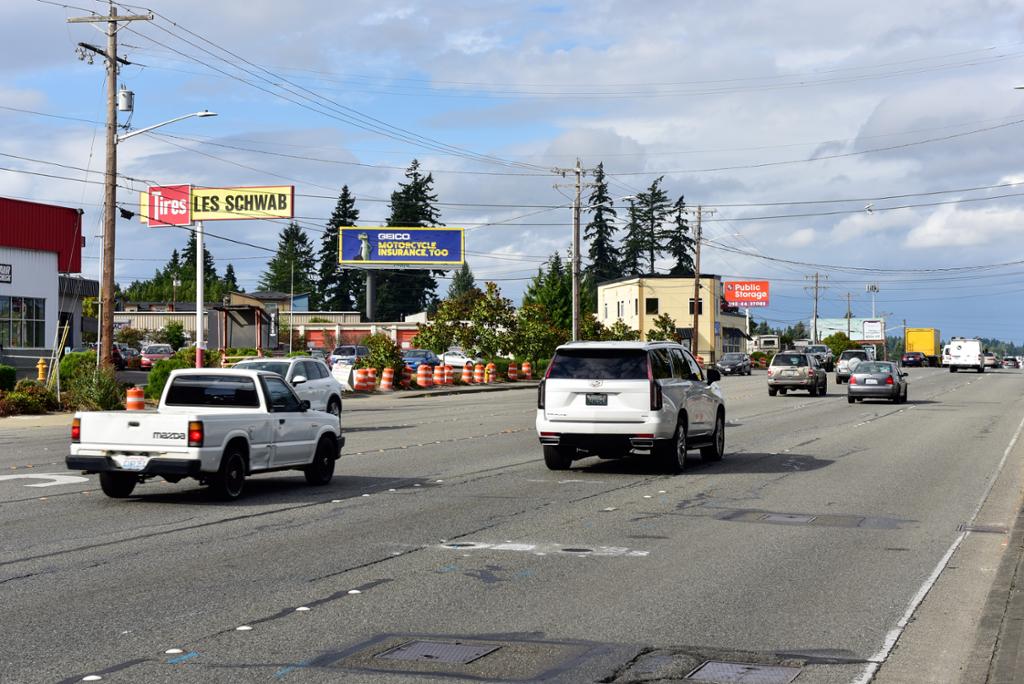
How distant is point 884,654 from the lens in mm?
7441

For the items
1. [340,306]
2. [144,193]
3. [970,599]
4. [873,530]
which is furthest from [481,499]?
[340,306]

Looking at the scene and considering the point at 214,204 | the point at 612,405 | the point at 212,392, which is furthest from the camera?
the point at 214,204

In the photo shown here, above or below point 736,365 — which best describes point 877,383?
below

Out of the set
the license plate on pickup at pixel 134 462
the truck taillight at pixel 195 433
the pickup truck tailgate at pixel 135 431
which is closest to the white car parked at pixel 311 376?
the pickup truck tailgate at pixel 135 431

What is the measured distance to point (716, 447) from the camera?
2062 cm

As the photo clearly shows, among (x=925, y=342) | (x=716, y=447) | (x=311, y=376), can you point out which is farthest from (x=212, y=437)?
(x=925, y=342)

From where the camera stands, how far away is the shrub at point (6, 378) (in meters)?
34.1

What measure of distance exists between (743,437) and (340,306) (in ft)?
407

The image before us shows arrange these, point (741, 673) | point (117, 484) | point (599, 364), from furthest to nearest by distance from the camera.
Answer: point (599, 364) → point (117, 484) → point (741, 673)

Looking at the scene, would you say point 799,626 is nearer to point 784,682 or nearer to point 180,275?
point 784,682

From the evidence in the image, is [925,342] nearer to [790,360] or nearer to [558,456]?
[790,360]

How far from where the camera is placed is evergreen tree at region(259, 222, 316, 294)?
17050 centimetres

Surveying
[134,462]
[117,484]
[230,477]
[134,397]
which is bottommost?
[117,484]

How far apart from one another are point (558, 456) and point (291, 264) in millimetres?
153258
